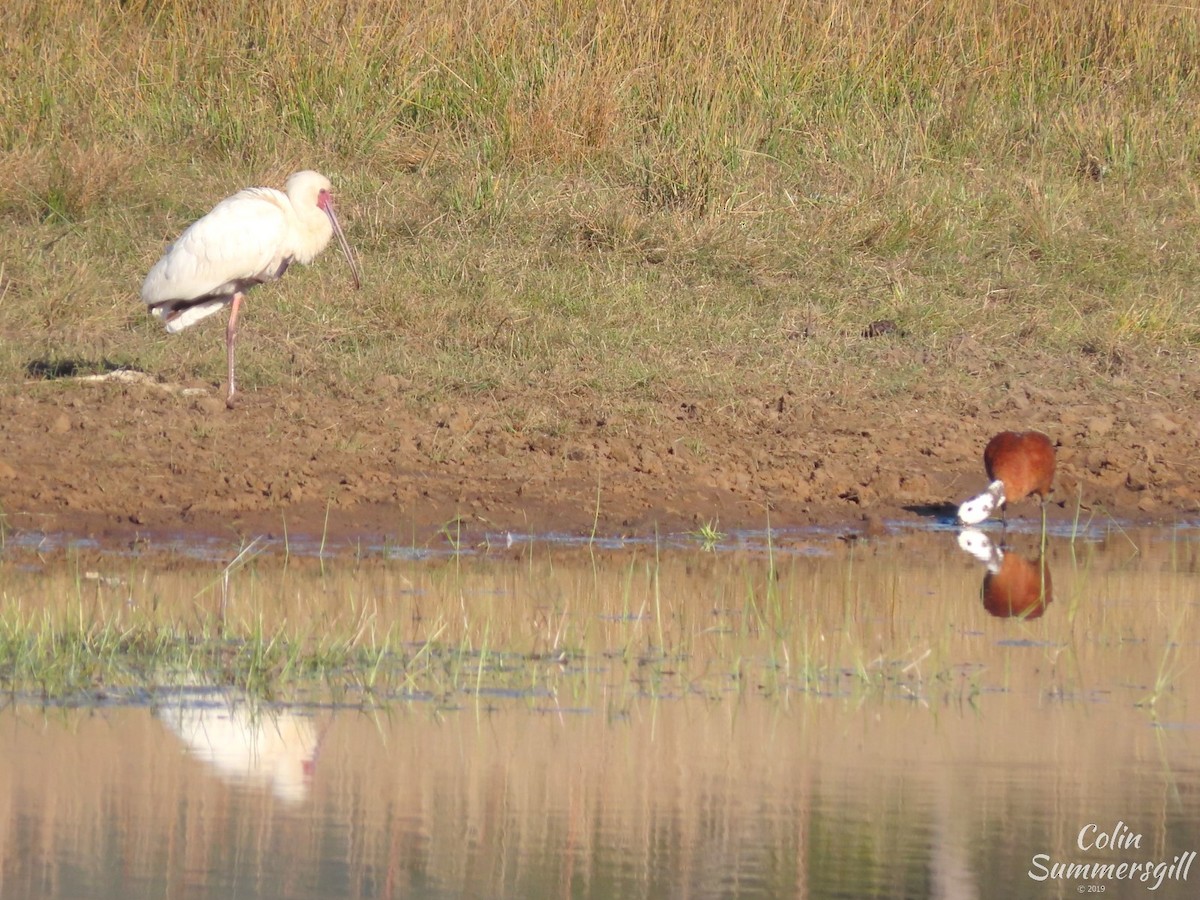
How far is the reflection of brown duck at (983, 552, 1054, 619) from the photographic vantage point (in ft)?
18.9

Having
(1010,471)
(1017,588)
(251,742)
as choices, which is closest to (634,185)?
(1010,471)

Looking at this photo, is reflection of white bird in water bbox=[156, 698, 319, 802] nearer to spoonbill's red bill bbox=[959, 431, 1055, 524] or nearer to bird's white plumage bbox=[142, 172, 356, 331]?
spoonbill's red bill bbox=[959, 431, 1055, 524]

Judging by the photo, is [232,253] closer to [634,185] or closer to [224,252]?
[224,252]

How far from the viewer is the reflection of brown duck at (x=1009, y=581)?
5.79 metres

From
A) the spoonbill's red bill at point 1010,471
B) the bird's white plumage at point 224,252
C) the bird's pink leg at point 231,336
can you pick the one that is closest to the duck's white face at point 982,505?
the spoonbill's red bill at point 1010,471

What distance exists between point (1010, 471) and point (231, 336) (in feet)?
10.3

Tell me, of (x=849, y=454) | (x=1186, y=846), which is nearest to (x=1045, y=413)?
(x=849, y=454)

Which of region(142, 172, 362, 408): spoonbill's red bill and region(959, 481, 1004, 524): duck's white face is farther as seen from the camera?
region(142, 172, 362, 408): spoonbill's red bill

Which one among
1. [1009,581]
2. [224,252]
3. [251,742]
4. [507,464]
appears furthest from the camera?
[224,252]

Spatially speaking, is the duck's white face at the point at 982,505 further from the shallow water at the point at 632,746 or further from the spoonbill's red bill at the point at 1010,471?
the shallow water at the point at 632,746

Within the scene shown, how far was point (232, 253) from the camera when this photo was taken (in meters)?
8.09

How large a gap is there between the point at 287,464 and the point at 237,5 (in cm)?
518

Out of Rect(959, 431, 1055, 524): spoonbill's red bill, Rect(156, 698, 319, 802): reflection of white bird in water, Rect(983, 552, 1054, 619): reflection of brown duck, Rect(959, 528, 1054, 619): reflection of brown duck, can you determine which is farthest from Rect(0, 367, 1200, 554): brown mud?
Rect(156, 698, 319, 802): reflection of white bird in water

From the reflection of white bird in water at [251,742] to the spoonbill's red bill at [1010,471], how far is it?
10.7ft
